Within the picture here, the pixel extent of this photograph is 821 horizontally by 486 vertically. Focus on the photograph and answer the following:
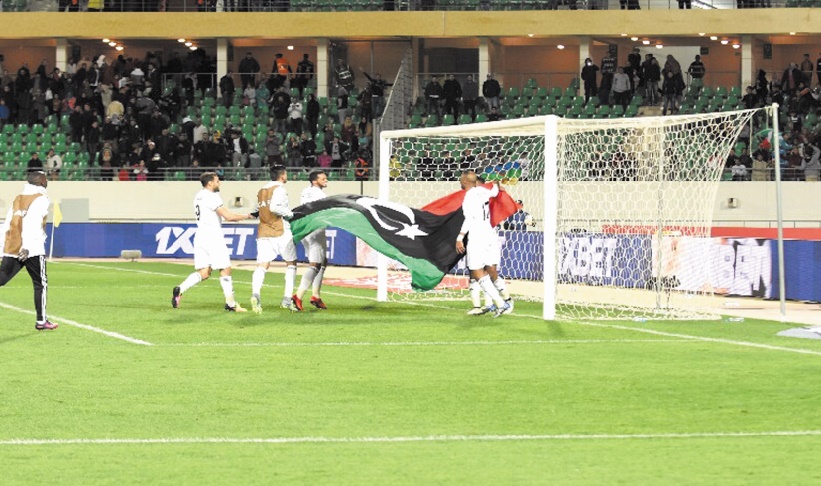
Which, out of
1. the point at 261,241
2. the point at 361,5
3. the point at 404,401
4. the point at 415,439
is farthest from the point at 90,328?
the point at 361,5

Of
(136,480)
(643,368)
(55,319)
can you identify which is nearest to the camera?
(136,480)

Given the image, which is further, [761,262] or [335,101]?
[335,101]

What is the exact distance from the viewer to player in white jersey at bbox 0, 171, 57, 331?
1756cm

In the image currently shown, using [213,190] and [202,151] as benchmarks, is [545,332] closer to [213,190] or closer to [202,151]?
[213,190]

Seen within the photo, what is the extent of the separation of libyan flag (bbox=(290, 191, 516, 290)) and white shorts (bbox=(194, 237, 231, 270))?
3.85 feet

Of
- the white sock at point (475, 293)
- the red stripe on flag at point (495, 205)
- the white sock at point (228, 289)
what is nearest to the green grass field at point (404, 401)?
the white sock at point (228, 289)

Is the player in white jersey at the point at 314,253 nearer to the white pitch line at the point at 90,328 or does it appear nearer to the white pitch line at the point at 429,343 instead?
the white pitch line at the point at 90,328

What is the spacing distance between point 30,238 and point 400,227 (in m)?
5.86

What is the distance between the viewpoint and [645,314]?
21.1 meters

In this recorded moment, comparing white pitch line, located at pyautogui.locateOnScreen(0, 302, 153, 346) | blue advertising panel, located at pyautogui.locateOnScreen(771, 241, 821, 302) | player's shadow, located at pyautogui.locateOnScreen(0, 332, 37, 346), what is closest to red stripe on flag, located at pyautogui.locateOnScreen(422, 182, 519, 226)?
blue advertising panel, located at pyautogui.locateOnScreen(771, 241, 821, 302)

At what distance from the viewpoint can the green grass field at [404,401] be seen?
30.2ft

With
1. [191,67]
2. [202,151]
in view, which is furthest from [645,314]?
[191,67]

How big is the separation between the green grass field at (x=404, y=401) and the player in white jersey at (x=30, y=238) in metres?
0.70

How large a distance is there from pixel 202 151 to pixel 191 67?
639cm
